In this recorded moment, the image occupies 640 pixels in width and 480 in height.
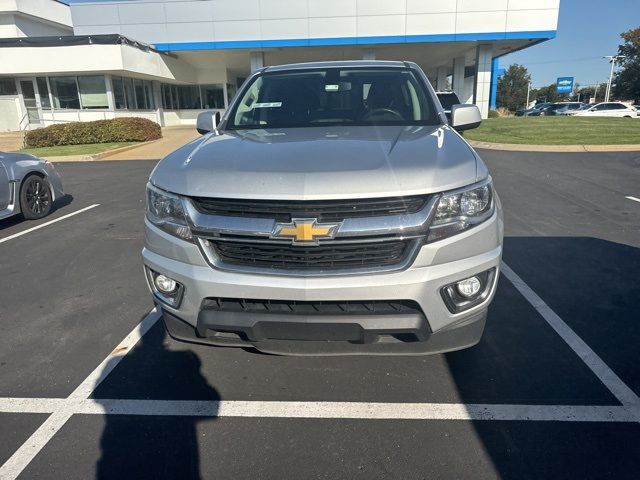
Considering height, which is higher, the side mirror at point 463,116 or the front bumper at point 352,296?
the side mirror at point 463,116

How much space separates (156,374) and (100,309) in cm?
134

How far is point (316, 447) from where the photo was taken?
7.88 feet

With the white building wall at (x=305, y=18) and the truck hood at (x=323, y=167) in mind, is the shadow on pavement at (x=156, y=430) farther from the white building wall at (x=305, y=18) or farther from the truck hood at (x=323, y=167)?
the white building wall at (x=305, y=18)

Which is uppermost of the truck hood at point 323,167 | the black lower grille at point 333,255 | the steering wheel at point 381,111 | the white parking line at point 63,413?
the steering wheel at point 381,111

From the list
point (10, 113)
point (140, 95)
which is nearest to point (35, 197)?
point (140, 95)

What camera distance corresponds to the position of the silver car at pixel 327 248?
2.32 meters

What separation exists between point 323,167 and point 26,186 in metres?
6.36

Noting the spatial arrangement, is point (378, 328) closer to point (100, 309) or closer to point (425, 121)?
point (425, 121)

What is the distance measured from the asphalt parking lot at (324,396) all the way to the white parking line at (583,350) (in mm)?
13

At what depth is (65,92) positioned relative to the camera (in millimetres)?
26625

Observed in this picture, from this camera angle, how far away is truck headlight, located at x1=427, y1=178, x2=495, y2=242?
2.38 metres

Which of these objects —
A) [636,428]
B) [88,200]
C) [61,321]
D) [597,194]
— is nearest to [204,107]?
[88,200]

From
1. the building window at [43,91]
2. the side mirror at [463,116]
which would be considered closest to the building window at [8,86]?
the building window at [43,91]

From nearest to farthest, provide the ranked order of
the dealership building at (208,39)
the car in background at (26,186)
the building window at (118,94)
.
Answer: the car in background at (26,186) < the dealership building at (208,39) < the building window at (118,94)
